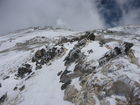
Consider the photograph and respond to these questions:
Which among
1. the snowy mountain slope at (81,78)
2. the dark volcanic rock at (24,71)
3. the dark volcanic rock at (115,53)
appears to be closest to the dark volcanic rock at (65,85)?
the snowy mountain slope at (81,78)

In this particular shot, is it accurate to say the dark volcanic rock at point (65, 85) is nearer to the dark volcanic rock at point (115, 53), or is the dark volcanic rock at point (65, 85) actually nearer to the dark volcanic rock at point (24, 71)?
the dark volcanic rock at point (115, 53)

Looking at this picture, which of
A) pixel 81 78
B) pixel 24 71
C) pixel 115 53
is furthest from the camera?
pixel 24 71

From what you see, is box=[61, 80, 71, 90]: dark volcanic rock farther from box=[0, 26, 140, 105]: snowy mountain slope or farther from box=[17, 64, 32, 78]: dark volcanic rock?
box=[17, 64, 32, 78]: dark volcanic rock

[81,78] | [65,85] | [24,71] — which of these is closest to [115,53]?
[81,78]

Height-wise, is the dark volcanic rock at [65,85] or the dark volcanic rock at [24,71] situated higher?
the dark volcanic rock at [65,85]

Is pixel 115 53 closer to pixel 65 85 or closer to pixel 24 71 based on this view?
pixel 65 85

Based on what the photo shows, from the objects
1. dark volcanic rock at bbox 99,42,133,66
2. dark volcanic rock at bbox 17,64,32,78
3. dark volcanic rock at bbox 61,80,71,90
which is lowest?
dark volcanic rock at bbox 17,64,32,78

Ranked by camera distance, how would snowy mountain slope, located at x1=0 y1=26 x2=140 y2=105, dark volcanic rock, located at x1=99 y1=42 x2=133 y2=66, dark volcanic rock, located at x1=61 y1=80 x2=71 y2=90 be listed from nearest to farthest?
1. snowy mountain slope, located at x1=0 y1=26 x2=140 y2=105
2. dark volcanic rock, located at x1=99 y1=42 x2=133 y2=66
3. dark volcanic rock, located at x1=61 y1=80 x2=71 y2=90

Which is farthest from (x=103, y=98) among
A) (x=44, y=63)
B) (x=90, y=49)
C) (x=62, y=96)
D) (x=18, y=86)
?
(x=44, y=63)

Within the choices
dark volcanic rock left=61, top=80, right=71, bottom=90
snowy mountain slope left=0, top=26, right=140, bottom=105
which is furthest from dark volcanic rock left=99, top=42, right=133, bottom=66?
dark volcanic rock left=61, top=80, right=71, bottom=90

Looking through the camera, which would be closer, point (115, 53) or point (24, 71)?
point (115, 53)

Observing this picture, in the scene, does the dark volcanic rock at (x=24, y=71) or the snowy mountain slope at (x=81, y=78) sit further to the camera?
the dark volcanic rock at (x=24, y=71)

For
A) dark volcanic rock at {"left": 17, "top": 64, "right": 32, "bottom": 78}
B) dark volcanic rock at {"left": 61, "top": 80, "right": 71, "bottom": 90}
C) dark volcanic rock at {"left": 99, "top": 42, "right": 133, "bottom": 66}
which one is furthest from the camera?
dark volcanic rock at {"left": 17, "top": 64, "right": 32, "bottom": 78}

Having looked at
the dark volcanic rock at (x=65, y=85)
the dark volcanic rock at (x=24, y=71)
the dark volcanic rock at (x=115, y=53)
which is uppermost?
the dark volcanic rock at (x=115, y=53)
